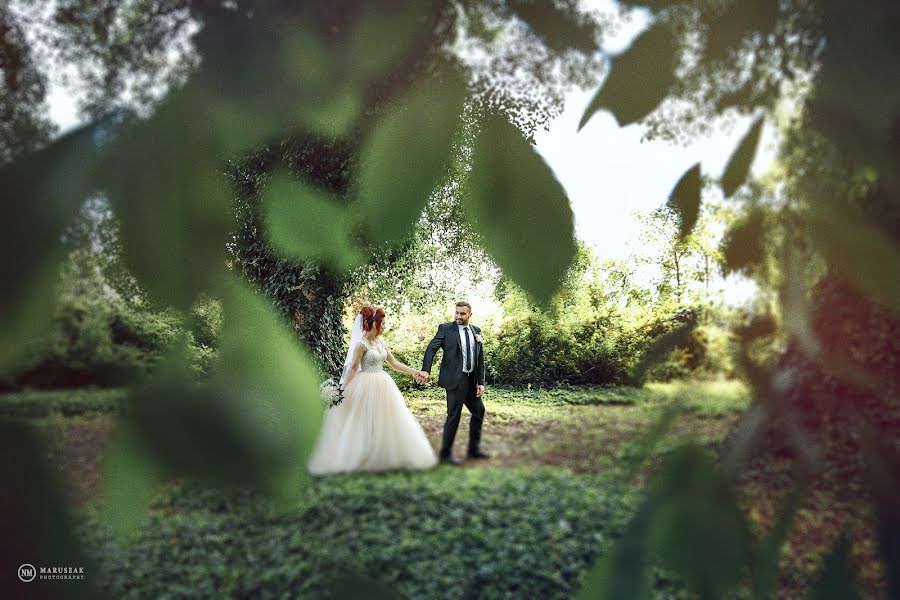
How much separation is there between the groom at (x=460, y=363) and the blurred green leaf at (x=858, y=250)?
7.46 feet

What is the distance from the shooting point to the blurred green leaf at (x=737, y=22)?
0.82 ft

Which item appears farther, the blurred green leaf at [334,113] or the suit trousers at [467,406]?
the suit trousers at [467,406]

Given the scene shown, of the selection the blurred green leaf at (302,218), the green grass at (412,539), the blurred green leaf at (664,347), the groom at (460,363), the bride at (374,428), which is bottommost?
the green grass at (412,539)

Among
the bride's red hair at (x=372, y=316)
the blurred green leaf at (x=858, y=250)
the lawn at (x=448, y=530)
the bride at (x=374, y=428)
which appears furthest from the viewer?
the bride at (x=374, y=428)

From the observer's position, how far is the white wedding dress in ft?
10.1

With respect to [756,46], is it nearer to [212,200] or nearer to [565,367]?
[212,200]

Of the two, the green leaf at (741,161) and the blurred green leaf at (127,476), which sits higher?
the green leaf at (741,161)

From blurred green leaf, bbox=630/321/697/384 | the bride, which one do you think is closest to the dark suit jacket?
the bride

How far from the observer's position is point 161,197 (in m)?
0.16

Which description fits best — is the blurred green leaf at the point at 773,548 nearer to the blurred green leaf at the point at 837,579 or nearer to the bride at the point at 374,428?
the blurred green leaf at the point at 837,579

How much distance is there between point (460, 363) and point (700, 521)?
2.47 metres

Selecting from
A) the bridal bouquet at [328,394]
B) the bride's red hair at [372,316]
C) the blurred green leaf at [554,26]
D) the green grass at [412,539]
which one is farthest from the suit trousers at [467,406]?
the blurred green leaf at [554,26]

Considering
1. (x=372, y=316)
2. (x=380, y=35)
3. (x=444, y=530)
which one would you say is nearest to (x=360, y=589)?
(x=380, y=35)

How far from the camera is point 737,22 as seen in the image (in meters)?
0.25
